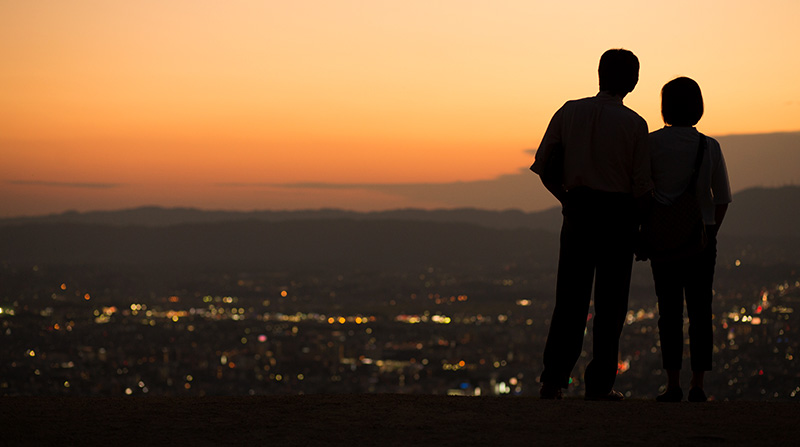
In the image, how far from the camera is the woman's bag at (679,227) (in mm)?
6277

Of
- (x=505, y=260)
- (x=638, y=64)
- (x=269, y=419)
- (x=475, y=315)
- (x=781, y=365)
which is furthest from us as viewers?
(x=505, y=260)

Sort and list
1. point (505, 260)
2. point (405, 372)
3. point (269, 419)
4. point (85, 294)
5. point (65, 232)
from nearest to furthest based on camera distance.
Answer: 1. point (269, 419)
2. point (405, 372)
3. point (85, 294)
4. point (505, 260)
5. point (65, 232)

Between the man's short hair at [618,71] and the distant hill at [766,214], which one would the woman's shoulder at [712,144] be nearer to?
the man's short hair at [618,71]

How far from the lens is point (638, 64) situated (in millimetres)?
6207

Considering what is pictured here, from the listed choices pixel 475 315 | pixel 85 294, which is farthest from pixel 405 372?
pixel 85 294

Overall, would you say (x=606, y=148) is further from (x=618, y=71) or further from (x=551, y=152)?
(x=618, y=71)

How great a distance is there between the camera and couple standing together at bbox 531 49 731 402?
6.15m

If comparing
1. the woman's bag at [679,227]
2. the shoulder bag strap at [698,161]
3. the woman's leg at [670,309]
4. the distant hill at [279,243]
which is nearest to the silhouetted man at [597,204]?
the woman's bag at [679,227]

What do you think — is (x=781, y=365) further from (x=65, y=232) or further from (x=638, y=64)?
(x=65, y=232)

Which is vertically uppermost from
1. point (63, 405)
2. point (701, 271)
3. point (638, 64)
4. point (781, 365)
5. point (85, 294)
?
point (638, 64)

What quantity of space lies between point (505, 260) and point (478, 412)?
241ft

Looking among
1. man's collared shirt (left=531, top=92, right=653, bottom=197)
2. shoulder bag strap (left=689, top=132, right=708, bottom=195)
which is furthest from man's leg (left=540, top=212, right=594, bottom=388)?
shoulder bag strap (left=689, top=132, right=708, bottom=195)

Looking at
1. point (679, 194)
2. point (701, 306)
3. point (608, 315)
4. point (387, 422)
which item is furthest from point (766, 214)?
point (387, 422)

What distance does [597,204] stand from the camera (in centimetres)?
617
